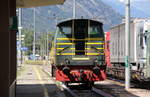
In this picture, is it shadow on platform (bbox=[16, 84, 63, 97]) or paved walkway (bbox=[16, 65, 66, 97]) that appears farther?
paved walkway (bbox=[16, 65, 66, 97])

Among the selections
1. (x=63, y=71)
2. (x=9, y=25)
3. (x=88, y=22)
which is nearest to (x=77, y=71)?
(x=63, y=71)

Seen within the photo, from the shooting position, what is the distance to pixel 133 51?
23172 millimetres

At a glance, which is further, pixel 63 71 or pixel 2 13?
pixel 63 71

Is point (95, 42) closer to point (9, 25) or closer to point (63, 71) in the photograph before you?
point (63, 71)

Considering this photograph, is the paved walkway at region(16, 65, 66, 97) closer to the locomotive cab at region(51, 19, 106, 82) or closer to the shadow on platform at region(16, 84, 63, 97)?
the shadow on platform at region(16, 84, 63, 97)

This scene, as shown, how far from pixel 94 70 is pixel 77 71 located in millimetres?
817

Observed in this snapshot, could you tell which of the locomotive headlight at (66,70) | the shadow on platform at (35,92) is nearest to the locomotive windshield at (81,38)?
the locomotive headlight at (66,70)

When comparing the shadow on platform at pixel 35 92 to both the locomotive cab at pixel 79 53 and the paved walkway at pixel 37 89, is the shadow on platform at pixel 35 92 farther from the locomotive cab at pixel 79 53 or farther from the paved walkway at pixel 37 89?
the locomotive cab at pixel 79 53

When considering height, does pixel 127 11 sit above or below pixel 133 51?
above

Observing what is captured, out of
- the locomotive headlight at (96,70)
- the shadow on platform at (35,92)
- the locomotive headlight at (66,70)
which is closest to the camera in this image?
the shadow on platform at (35,92)

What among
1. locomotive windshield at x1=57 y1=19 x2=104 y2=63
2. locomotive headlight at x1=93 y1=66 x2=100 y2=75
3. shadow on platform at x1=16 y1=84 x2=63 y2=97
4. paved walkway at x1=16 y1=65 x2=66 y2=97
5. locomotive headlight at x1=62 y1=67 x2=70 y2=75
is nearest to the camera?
shadow on platform at x1=16 y1=84 x2=63 y2=97

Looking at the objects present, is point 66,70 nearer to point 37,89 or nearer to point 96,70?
point 96,70

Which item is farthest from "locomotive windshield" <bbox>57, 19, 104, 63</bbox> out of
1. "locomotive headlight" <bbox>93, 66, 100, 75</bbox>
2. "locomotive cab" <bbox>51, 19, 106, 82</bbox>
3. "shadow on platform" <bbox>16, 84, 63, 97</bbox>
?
"shadow on platform" <bbox>16, 84, 63, 97</bbox>

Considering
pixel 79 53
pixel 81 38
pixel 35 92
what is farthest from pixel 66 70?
pixel 81 38
